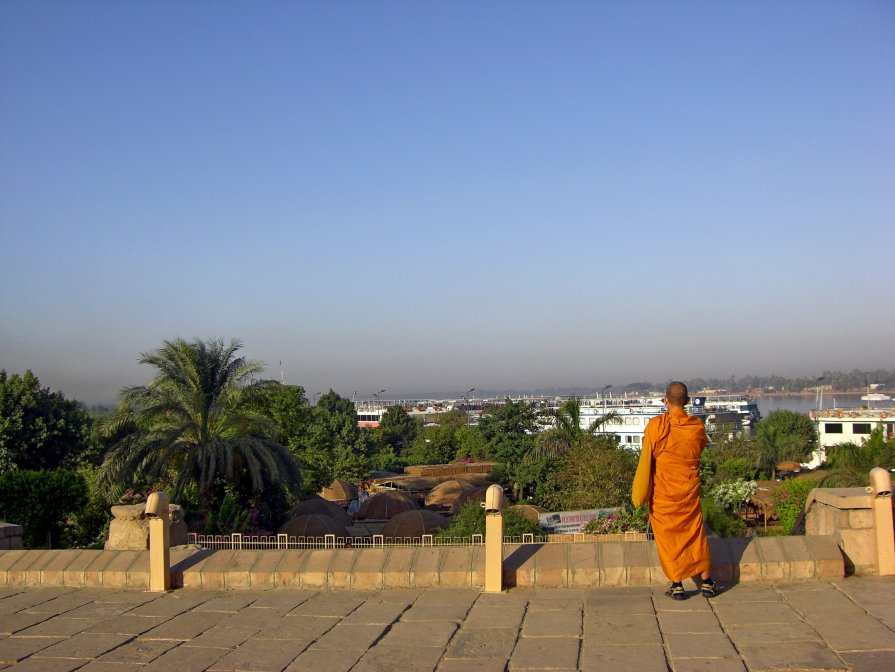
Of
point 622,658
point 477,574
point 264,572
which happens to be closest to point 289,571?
point 264,572

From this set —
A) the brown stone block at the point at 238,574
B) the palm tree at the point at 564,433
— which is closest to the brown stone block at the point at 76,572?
the brown stone block at the point at 238,574

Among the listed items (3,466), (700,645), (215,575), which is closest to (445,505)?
(3,466)

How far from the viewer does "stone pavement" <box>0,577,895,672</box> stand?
174 inches

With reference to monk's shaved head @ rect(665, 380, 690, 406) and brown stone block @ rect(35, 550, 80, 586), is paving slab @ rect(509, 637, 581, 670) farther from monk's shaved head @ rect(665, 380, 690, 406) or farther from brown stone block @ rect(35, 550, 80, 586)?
brown stone block @ rect(35, 550, 80, 586)

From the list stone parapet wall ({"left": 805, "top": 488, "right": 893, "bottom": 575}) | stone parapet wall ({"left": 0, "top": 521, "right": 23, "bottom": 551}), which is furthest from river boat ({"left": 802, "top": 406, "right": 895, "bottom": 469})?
stone parapet wall ({"left": 0, "top": 521, "right": 23, "bottom": 551})

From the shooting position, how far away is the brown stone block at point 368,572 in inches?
245

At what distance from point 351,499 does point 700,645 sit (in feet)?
98.7

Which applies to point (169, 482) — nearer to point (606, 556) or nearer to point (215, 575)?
point (215, 575)

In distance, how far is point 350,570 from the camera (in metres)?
6.29

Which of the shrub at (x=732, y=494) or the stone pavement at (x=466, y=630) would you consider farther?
the shrub at (x=732, y=494)

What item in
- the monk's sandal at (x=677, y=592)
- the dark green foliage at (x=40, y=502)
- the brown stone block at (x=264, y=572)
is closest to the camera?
the monk's sandal at (x=677, y=592)

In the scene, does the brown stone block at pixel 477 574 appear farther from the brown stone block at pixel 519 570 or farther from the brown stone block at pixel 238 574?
the brown stone block at pixel 238 574

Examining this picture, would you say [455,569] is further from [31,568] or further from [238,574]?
[31,568]

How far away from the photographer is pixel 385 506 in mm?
26328
